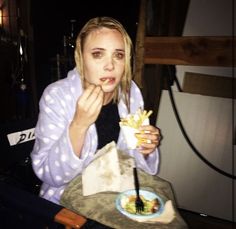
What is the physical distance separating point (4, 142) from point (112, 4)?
3.68ft

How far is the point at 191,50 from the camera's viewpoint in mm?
1821

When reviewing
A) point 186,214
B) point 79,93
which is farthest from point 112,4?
point 186,214

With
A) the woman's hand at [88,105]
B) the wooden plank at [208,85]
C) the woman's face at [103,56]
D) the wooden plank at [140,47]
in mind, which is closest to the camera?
the woman's hand at [88,105]

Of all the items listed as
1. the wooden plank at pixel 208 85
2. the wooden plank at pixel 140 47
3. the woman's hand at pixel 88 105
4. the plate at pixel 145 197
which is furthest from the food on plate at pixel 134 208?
the wooden plank at pixel 208 85

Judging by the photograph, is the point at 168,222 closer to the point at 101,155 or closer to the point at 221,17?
the point at 101,155

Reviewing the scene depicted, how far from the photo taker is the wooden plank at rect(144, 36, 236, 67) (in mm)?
1751

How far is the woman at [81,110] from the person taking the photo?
1.38 meters

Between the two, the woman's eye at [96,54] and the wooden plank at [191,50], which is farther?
the wooden plank at [191,50]

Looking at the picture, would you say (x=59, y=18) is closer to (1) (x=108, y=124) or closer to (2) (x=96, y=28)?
(2) (x=96, y=28)

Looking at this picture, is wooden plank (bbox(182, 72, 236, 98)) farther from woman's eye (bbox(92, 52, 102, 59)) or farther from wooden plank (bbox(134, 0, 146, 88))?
woman's eye (bbox(92, 52, 102, 59))

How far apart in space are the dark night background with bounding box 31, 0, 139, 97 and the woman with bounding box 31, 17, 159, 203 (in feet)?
0.87

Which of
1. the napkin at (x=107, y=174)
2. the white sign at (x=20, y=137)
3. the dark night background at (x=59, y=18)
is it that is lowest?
the napkin at (x=107, y=174)

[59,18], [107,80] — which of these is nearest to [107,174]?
[107,80]

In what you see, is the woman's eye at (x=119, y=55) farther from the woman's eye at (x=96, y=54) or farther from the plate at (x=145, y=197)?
the plate at (x=145, y=197)
